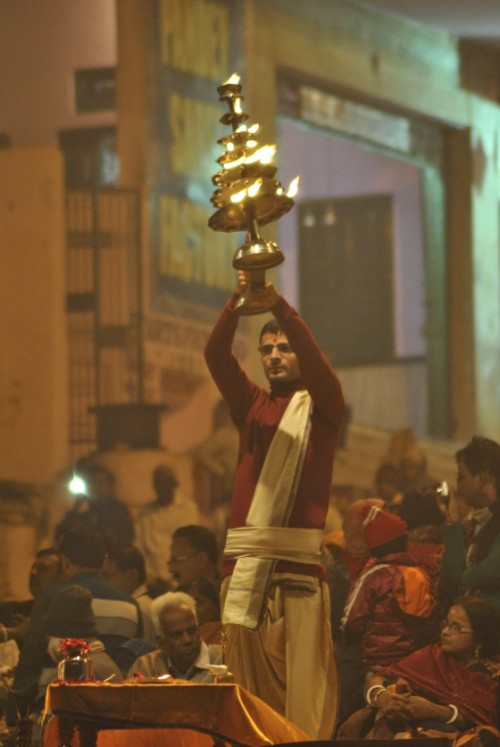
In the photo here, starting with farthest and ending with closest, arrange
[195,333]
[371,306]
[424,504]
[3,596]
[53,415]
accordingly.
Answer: [371,306], [195,333], [53,415], [3,596], [424,504]

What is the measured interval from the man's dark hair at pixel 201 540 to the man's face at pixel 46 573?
78 centimetres

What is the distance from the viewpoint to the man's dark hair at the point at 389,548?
711cm

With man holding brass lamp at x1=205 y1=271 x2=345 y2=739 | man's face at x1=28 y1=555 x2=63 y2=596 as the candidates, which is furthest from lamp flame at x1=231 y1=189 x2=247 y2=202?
man's face at x1=28 y1=555 x2=63 y2=596

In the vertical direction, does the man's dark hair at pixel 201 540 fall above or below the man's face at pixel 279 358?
below

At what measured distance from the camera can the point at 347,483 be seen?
46.5 feet

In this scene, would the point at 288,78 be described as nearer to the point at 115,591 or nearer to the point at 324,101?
the point at 324,101

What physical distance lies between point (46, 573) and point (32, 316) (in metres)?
4.22

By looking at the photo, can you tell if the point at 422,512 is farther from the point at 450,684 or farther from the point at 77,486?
the point at 77,486

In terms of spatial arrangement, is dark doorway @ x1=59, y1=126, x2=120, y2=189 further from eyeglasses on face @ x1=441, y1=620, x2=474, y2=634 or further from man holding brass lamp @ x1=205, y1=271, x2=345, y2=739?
eyeglasses on face @ x1=441, y1=620, x2=474, y2=634

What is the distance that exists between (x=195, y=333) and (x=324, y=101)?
3.03m

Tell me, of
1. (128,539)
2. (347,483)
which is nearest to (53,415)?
(128,539)

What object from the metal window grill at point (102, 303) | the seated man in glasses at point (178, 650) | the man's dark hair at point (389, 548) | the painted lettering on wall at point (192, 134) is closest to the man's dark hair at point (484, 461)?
the man's dark hair at point (389, 548)

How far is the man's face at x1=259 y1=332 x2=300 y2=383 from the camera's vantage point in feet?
20.8

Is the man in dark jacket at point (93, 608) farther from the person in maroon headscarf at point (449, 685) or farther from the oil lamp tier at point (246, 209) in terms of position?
the oil lamp tier at point (246, 209)
